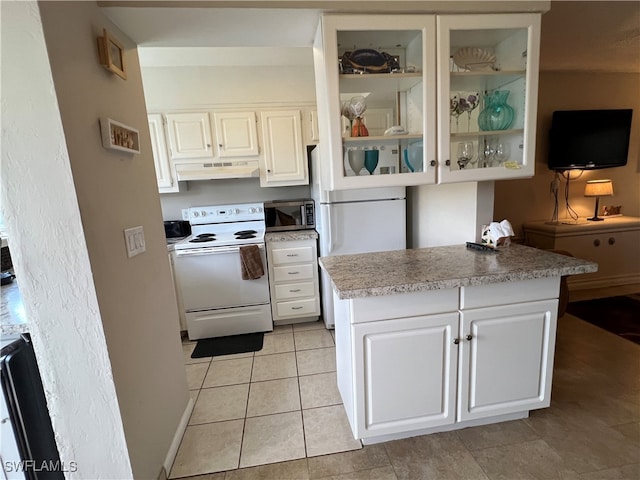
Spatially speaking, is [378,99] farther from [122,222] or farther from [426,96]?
[122,222]

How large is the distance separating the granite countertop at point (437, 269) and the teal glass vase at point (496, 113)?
710 mm

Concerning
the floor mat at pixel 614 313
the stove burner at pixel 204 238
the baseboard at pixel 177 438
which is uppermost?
the stove burner at pixel 204 238

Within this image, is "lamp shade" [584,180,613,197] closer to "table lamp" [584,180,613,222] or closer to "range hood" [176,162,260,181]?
"table lamp" [584,180,613,222]

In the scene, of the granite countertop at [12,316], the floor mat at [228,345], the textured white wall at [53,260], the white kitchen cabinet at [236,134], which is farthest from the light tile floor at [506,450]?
the white kitchen cabinet at [236,134]

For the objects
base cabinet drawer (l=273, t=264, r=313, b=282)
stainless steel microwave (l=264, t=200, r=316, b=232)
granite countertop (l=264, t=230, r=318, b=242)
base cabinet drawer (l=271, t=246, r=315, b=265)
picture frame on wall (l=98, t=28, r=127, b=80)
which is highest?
picture frame on wall (l=98, t=28, r=127, b=80)

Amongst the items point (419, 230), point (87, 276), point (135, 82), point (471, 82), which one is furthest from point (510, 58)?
point (87, 276)

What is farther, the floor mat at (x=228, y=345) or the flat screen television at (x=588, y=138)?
the flat screen television at (x=588, y=138)

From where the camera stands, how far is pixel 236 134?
289 cm

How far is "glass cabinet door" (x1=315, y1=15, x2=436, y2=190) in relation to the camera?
145cm

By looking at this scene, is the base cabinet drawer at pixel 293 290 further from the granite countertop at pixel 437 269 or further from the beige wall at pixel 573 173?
the beige wall at pixel 573 173

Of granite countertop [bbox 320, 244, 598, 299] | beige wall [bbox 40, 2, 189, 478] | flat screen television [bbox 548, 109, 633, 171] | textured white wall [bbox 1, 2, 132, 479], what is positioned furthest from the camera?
flat screen television [bbox 548, 109, 633, 171]

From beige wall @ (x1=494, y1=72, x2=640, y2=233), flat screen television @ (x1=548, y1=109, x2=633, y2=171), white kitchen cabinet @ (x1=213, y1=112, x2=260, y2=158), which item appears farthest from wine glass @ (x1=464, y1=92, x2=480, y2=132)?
flat screen television @ (x1=548, y1=109, x2=633, y2=171)

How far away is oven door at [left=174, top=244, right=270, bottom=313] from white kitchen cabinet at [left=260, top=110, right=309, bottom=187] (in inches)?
28.8

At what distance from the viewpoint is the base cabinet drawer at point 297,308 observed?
2.91m
